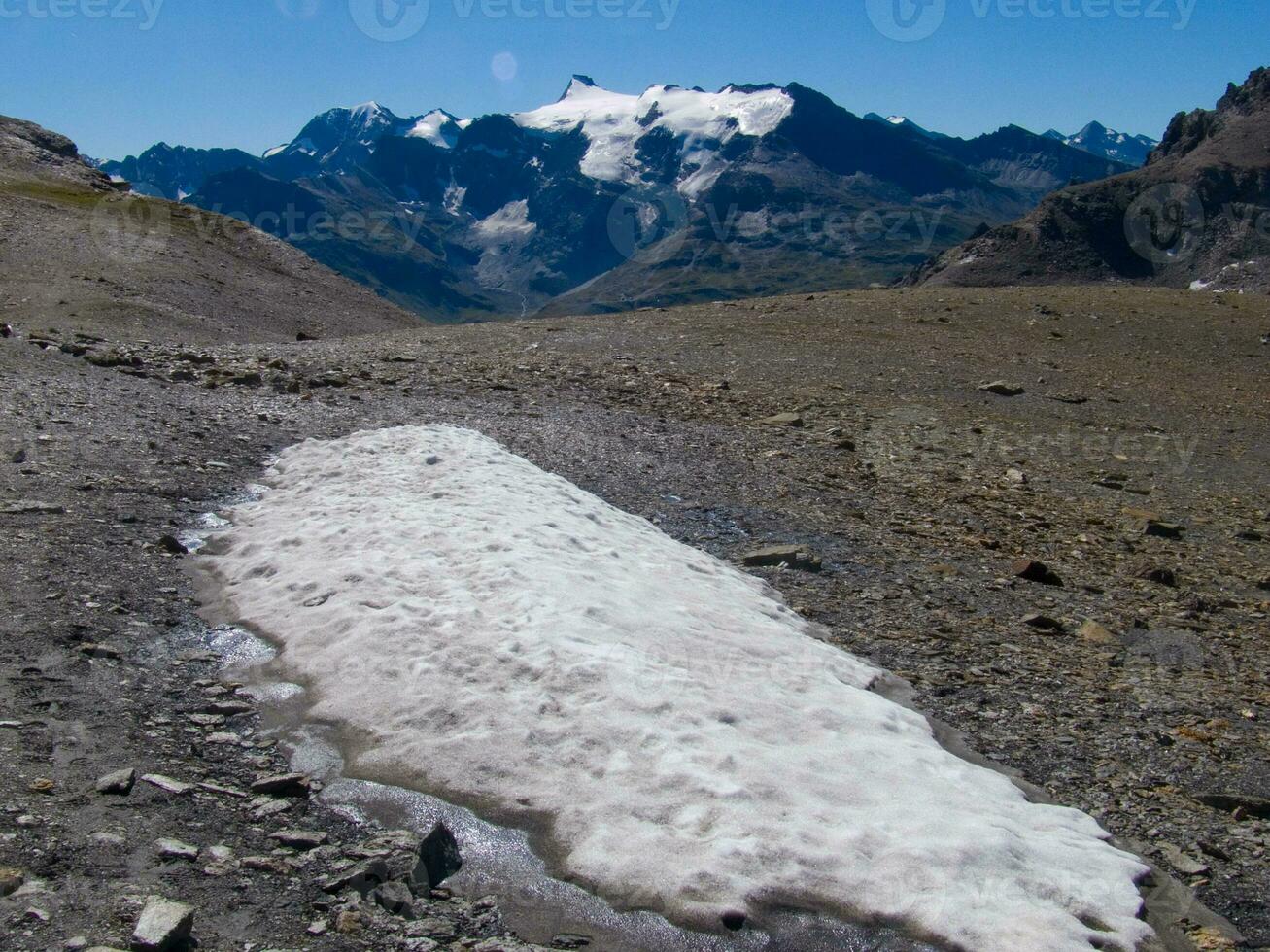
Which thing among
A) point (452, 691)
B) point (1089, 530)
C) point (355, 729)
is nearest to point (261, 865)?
point (355, 729)

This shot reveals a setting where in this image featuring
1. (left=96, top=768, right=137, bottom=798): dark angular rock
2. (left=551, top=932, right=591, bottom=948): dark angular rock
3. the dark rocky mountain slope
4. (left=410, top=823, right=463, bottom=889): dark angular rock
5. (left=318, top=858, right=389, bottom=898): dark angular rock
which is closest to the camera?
(left=551, top=932, right=591, bottom=948): dark angular rock

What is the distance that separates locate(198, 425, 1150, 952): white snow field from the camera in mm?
6473

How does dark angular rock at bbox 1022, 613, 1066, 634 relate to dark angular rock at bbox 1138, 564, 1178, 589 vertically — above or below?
below

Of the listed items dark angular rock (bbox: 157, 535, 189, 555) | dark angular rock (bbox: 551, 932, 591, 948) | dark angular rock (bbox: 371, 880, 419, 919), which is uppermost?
dark angular rock (bbox: 157, 535, 189, 555)

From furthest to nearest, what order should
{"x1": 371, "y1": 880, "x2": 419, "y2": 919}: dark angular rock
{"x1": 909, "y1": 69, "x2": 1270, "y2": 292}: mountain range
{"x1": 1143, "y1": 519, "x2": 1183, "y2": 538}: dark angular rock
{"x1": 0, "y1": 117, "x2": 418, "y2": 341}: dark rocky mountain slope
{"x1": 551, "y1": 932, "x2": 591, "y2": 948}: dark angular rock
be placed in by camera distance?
{"x1": 909, "y1": 69, "x2": 1270, "y2": 292}: mountain range, {"x1": 0, "y1": 117, "x2": 418, "y2": 341}: dark rocky mountain slope, {"x1": 1143, "y1": 519, "x2": 1183, "y2": 538}: dark angular rock, {"x1": 371, "y1": 880, "x2": 419, "y2": 919}: dark angular rock, {"x1": 551, "y1": 932, "x2": 591, "y2": 948}: dark angular rock

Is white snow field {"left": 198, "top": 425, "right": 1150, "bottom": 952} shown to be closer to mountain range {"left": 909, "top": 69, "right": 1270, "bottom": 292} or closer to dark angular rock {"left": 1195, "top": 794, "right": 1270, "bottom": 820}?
dark angular rock {"left": 1195, "top": 794, "right": 1270, "bottom": 820}

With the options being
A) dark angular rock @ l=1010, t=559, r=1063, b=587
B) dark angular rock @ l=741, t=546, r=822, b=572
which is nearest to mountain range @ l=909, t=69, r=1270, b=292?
dark angular rock @ l=1010, t=559, r=1063, b=587

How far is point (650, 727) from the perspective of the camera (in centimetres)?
807

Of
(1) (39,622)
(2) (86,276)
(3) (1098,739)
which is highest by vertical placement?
(2) (86,276)

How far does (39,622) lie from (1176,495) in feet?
59.8

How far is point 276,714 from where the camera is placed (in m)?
8.57

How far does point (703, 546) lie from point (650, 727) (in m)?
6.45

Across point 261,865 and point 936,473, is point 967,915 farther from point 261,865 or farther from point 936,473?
point 936,473

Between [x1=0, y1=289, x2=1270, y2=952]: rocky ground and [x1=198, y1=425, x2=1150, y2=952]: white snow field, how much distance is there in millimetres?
743
